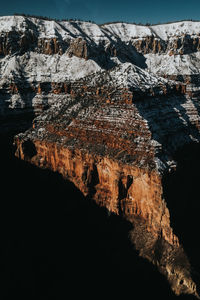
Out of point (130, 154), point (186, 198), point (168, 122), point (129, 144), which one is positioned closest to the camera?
point (130, 154)

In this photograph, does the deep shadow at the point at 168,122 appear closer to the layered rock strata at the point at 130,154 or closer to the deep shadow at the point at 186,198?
the layered rock strata at the point at 130,154

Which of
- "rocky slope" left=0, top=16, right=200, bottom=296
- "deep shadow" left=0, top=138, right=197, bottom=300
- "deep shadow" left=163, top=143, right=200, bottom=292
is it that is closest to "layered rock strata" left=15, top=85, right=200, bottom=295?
"rocky slope" left=0, top=16, right=200, bottom=296

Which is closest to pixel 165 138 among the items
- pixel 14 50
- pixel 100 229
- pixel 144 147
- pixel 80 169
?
pixel 144 147

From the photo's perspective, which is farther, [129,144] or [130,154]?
[129,144]

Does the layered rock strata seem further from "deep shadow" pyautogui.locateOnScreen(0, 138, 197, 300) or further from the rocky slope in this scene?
"deep shadow" pyautogui.locateOnScreen(0, 138, 197, 300)

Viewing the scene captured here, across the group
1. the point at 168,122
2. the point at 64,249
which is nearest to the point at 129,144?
the point at 168,122

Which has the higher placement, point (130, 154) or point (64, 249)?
point (130, 154)

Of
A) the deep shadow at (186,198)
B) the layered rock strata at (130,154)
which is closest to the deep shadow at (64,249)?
the layered rock strata at (130,154)

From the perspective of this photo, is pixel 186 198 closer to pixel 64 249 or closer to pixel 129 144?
pixel 129 144
